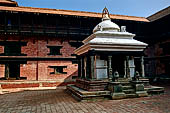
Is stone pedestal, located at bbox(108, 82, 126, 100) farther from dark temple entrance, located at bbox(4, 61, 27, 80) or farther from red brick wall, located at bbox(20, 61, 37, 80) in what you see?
dark temple entrance, located at bbox(4, 61, 27, 80)

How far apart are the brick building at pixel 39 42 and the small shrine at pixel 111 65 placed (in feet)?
20.9

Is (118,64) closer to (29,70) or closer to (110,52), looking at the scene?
(110,52)

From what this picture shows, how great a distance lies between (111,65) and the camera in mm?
9266

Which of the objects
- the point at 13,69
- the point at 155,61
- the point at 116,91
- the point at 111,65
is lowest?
the point at 116,91

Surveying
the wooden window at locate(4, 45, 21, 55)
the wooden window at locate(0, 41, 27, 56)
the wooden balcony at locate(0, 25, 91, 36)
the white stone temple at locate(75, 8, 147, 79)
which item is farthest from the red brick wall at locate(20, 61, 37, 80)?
the white stone temple at locate(75, 8, 147, 79)

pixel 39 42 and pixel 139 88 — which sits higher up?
pixel 39 42

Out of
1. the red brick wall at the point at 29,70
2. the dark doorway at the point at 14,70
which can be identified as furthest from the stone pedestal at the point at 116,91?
the dark doorway at the point at 14,70

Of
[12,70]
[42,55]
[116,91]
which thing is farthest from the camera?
[42,55]

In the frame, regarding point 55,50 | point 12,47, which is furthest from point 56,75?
point 12,47

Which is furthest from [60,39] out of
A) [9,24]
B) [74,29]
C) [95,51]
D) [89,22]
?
[95,51]

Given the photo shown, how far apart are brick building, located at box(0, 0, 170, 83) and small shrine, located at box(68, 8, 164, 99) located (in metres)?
6.36

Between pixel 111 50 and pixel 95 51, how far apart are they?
1088 millimetres

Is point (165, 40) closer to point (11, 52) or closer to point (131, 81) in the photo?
point (131, 81)

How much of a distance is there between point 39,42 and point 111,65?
356 inches
